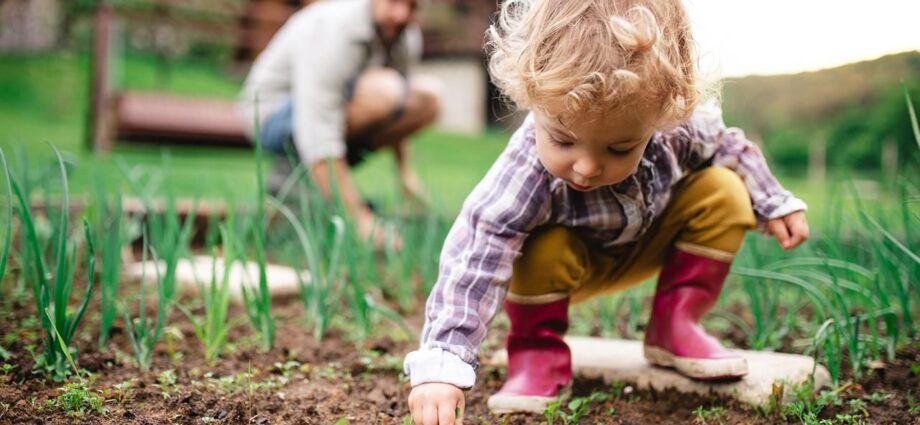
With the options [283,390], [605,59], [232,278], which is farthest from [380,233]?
[605,59]

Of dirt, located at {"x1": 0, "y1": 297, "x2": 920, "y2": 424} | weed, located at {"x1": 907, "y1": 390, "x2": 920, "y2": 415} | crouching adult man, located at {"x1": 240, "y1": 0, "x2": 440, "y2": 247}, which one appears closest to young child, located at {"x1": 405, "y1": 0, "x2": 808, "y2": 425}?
dirt, located at {"x1": 0, "y1": 297, "x2": 920, "y2": 424}

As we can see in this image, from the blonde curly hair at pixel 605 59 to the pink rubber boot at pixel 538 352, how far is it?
41 cm

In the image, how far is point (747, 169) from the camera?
5.05ft

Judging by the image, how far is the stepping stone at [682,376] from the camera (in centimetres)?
136

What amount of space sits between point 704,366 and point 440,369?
1.67 ft

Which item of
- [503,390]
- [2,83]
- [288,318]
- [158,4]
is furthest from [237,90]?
[503,390]

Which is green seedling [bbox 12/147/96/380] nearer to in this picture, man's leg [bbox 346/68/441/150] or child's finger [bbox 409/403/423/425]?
child's finger [bbox 409/403/423/425]

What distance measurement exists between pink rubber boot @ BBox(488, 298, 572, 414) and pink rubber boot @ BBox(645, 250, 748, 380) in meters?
0.19

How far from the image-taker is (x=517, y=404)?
1.33 meters

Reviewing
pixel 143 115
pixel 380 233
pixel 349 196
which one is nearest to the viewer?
pixel 380 233

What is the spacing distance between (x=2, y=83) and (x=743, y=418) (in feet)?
34.6

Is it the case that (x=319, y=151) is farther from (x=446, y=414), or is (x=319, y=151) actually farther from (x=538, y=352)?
(x=446, y=414)

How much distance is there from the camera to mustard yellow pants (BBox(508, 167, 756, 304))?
138cm

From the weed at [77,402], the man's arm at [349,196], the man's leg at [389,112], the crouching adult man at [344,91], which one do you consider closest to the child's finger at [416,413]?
the weed at [77,402]
